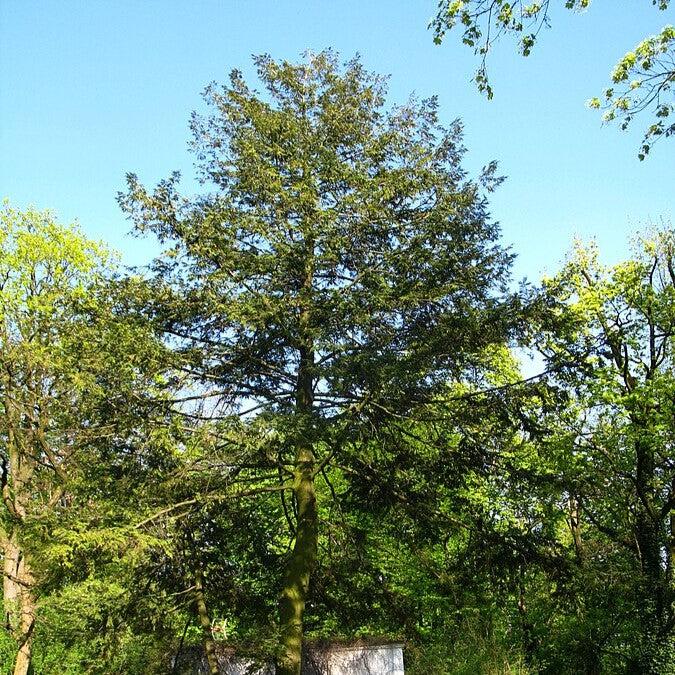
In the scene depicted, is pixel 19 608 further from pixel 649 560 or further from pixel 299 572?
pixel 649 560

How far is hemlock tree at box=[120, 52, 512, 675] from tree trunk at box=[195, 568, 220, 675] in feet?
4.94

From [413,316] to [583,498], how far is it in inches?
164

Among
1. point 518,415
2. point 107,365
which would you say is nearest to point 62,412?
point 107,365

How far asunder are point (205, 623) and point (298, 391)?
4.06 metres

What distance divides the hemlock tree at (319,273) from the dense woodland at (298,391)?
5 cm

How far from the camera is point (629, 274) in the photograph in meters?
16.7

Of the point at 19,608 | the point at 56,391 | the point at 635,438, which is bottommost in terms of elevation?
the point at 19,608

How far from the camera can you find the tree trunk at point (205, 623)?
10.7 m

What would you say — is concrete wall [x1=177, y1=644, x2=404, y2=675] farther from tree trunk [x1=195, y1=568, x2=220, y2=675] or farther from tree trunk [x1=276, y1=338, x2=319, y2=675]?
tree trunk [x1=276, y1=338, x2=319, y2=675]

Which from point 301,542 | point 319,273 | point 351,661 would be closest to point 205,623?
point 301,542

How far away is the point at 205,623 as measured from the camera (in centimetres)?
1077

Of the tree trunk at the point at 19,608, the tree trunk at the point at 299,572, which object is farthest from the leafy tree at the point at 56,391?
the tree trunk at the point at 299,572

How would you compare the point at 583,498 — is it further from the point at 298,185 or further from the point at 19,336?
the point at 19,336

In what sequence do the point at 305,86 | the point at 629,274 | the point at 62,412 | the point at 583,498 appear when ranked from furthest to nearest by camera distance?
the point at 629,274 → the point at 305,86 → the point at 583,498 → the point at 62,412
